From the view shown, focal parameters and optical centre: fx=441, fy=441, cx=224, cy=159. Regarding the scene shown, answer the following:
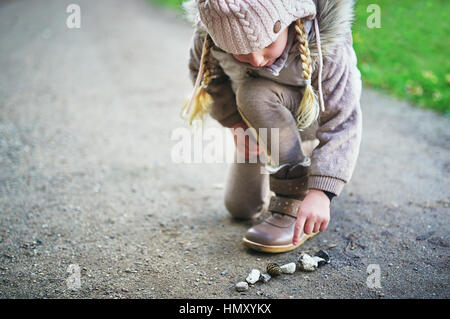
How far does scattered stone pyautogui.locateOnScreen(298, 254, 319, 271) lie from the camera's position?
1465 millimetres

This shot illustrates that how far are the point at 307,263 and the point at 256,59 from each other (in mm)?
688

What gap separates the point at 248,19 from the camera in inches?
49.5

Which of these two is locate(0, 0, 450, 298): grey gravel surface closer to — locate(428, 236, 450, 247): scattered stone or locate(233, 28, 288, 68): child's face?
locate(428, 236, 450, 247): scattered stone

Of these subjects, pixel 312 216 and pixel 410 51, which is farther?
pixel 410 51

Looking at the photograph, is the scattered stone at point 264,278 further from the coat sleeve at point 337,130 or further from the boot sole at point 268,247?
the coat sleeve at point 337,130

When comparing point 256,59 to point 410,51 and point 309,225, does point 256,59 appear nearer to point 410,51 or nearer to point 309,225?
point 309,225

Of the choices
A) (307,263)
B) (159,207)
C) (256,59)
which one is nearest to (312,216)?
(307,263)

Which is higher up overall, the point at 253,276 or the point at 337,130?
the point at 337,130

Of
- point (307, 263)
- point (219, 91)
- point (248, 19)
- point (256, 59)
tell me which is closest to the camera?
point (248, 19)

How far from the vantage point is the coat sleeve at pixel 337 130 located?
1.44 meters

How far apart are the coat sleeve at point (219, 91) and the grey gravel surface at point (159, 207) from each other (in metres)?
0.45

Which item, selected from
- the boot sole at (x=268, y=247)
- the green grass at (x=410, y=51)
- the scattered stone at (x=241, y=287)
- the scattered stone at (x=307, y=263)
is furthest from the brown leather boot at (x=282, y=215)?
the green grass at (x=410, y=51)

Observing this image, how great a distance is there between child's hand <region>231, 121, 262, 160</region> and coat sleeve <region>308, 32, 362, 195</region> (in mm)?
353
